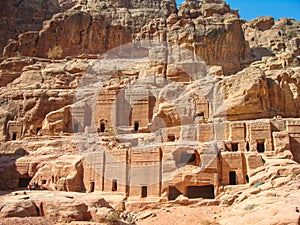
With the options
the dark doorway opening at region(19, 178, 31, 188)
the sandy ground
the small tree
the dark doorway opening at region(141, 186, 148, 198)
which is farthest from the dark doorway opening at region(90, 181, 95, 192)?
the small tree

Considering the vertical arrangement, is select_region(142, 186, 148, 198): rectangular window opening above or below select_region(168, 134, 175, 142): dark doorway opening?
below

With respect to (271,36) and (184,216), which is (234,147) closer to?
(184,216)

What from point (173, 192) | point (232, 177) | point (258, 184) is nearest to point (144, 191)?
point (173, 192)

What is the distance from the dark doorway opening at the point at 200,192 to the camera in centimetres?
2855

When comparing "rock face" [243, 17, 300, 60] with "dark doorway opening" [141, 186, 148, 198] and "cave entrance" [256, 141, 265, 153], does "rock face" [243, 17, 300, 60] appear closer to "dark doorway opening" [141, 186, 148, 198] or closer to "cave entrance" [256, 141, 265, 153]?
"cave entrance" [256, 141, 265, 153]

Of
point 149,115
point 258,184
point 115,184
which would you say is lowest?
point 115,184

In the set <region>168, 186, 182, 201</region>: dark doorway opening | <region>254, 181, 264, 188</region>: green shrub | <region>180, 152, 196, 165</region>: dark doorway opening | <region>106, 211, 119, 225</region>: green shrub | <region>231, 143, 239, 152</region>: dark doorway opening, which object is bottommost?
<region>106, 211, 119, 225</region>: green shrub

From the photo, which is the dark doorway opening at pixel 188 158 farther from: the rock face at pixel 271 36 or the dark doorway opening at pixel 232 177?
the rock face at pixel 271 36

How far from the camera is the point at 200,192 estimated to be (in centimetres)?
2883

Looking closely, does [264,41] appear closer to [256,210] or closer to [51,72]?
[51,72]

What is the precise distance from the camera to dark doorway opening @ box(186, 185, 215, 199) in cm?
2855

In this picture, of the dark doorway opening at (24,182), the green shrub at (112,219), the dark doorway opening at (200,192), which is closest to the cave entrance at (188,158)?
the dark doorway opening at (200,192)

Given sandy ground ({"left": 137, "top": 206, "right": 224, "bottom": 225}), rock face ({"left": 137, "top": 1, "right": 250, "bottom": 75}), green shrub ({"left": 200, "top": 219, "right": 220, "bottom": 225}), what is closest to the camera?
green shrub ({"left": 200, "top": 219, "right": 220, "bottom": 225})

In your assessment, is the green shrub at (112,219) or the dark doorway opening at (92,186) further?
the dark doorway opening at (92,186)
